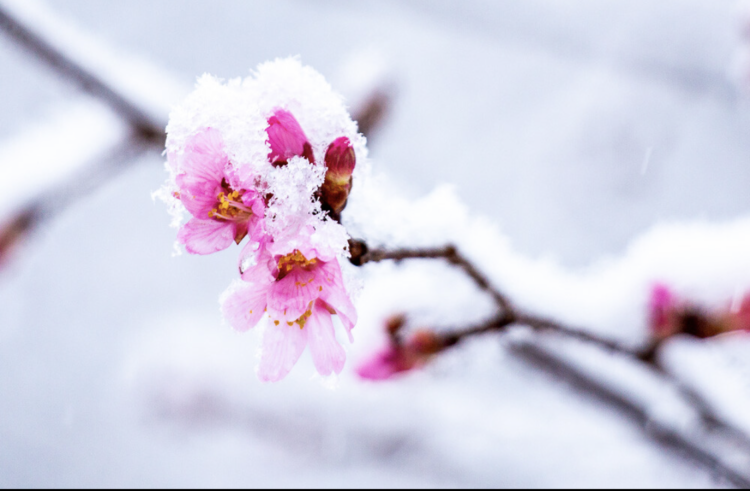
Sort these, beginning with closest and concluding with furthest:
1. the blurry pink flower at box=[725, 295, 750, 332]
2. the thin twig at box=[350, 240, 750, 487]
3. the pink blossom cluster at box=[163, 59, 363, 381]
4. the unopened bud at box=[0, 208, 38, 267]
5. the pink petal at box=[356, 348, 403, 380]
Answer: the pink blossom cluster at box=[163, 59, 363, 381] → the thin twig at box=[350, 240, 750, 487] → the blurry pink flower at box=[725, 295, 750, 332] → the pink petal at box=[356, 348, 403, 380] → the unopened bud at box=[0, 208, 38, 267]

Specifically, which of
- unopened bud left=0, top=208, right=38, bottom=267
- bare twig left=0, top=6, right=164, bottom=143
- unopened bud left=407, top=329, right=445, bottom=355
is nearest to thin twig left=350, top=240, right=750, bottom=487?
unopened bud left=407, top=329, right=445, bottom=355

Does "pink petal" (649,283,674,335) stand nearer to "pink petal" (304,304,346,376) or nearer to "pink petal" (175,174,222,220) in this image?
"pink petal" (304,304,346,376)

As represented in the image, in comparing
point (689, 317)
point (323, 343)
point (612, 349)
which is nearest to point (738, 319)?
point (689, 317)

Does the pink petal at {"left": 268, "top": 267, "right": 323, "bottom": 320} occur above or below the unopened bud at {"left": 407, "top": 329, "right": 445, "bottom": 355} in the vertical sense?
below

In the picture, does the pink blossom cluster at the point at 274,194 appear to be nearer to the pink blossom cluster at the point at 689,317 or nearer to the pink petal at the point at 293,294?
the pink petal at the point at 293,294

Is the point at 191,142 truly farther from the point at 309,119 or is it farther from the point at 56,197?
the point at 56,197

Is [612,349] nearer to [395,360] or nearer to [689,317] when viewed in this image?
[689,317]

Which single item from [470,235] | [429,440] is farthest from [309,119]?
[429,440]
